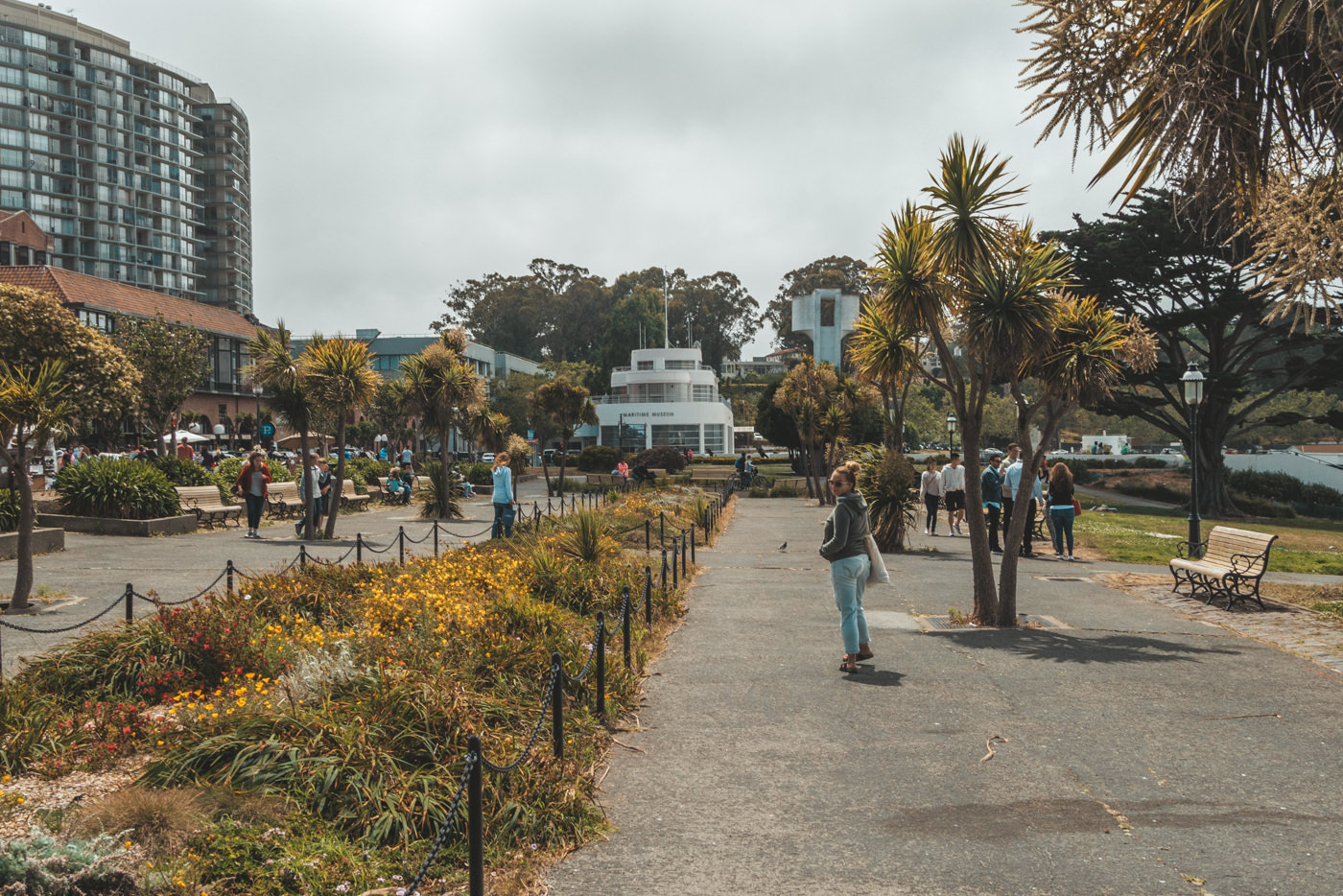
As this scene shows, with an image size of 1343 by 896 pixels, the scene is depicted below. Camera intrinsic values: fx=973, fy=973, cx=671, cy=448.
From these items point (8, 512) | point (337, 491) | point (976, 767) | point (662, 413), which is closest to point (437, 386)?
point (337, 491)

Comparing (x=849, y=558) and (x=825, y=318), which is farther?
(x=825, y=318)

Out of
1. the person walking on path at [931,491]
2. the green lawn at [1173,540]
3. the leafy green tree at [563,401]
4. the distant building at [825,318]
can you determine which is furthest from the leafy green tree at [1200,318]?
the distant building at [825,318]

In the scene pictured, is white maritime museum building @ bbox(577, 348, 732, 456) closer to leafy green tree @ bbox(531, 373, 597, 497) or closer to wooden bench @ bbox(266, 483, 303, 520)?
leafy green tree @ bbox(531, 373, 597, 497)

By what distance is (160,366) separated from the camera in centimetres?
3153

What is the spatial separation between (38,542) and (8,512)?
144 centimetres

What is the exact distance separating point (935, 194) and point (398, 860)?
28.3 ft

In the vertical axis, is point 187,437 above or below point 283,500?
above

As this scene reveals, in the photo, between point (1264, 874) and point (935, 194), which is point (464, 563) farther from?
point (1264, 874)

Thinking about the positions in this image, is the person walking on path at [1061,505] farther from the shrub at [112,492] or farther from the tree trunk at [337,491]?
the shrub at [112,492]

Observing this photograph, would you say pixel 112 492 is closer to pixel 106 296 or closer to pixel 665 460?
pixel 106 296

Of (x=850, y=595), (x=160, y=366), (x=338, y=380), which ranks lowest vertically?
(x=850, y=595)

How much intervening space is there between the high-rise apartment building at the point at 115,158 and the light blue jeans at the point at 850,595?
4025 inches

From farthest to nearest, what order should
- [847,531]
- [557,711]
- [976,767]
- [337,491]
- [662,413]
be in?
[662,413]
[337,491]
[847,531]
[976,767]
[557,711]

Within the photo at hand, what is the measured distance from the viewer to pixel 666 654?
9.29m
